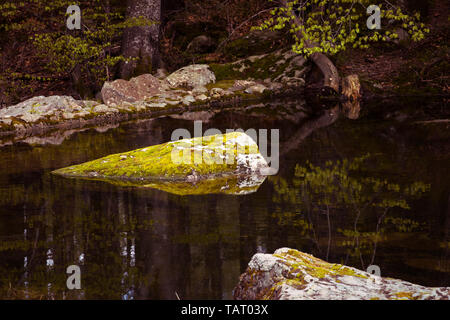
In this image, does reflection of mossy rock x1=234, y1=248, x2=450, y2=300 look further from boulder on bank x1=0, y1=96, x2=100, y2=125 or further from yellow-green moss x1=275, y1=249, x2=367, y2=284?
boulder on bank x1=0, y1=96, x2=100, y2=125

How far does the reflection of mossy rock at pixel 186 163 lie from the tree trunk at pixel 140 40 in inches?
462

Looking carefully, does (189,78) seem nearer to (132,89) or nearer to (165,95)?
(165,95)

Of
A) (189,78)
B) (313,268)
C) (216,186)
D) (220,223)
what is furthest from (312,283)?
(189,78)

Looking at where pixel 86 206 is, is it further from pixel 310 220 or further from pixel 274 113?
pixel 274 113

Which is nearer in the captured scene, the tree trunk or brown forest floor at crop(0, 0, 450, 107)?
brown forest floor at crop(0, 0, 450, 107)

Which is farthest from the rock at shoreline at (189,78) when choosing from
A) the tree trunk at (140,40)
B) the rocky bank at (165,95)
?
the tree trunk at (140,40)

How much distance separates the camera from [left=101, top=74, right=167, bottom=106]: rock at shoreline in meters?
19.8

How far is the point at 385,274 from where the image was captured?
5.82 metres

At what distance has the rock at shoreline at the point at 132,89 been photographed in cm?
1977

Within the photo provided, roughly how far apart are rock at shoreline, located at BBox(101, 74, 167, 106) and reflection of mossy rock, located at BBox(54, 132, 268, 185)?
910cm

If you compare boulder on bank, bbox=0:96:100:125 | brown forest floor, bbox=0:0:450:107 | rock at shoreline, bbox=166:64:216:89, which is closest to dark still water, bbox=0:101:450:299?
boulder on bank, bbox=0:96:100:125
